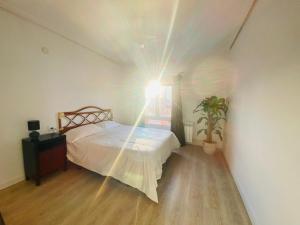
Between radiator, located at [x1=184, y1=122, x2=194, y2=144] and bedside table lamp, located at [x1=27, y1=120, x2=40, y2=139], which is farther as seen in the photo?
radiator, located at [x1=184, y1=122, x2=194, y2=144]

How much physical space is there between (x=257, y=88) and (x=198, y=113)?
8.83 ft

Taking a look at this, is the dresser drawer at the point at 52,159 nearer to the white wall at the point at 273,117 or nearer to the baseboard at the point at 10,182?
the baseboard at the point at 10,182

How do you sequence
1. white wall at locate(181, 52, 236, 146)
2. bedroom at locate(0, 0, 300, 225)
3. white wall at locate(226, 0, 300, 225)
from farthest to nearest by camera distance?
1. white wall at locate(181, 52, 236, 146)
2. bedroom at locate(0, 0, 300, 225)
3. white wall at locate(226, 0, 300, 225)

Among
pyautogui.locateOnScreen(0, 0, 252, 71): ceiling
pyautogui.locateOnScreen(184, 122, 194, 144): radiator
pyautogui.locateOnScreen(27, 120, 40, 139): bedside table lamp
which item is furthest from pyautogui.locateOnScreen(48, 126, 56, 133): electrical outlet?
pyautogui.locateOnScreen(184, 122, 194, 144): radiator

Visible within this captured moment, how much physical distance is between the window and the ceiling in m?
1.49

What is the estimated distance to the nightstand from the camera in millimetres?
2389

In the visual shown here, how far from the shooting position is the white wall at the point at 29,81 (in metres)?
2.30

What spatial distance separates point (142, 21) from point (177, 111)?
2.79 meters

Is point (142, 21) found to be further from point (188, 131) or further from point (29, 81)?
point (188, 131)

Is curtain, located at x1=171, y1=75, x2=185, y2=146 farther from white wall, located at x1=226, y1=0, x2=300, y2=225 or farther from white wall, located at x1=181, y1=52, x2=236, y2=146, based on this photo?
white wall, located at x1=226, y1=0, x2=300, y2=225

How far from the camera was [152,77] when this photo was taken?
16.4 feet

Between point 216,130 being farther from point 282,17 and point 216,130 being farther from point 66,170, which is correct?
point 66,170

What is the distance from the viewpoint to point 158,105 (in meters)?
5.08

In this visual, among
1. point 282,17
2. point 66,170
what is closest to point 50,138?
point 66,170
